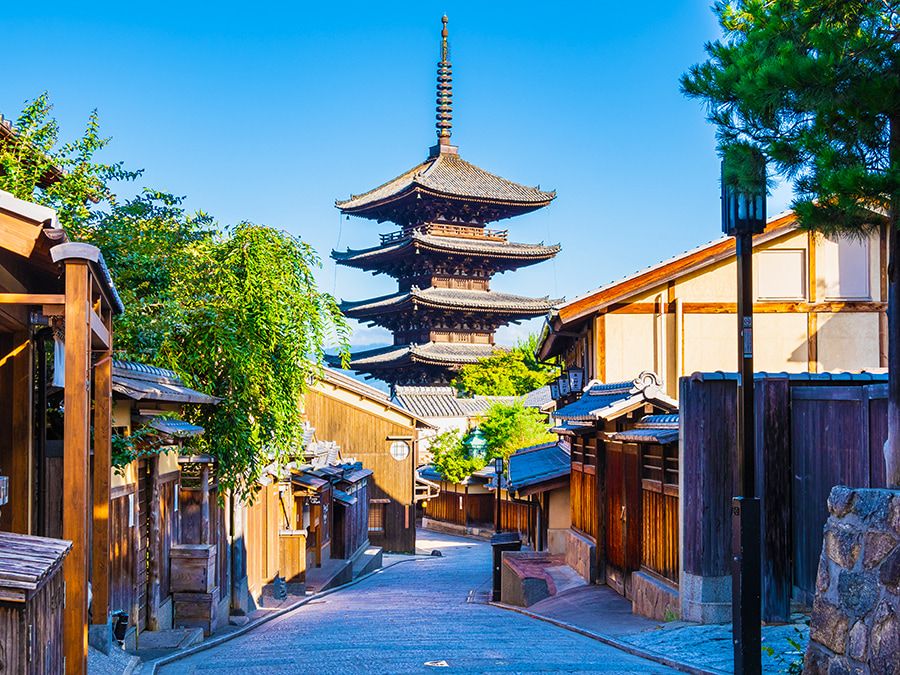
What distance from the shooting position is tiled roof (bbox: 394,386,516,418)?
51.6 m

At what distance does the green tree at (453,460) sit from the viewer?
141ft

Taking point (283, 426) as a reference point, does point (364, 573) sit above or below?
below

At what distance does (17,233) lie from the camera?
635cm

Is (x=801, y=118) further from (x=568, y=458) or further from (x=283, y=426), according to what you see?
(x=568, y=458)

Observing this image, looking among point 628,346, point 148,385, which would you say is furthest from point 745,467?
point 628,346

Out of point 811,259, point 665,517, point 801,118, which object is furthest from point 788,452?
point 811,259

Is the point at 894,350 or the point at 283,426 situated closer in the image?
the point at 894,350

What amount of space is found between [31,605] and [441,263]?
46.4m

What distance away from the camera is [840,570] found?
7.30 meters

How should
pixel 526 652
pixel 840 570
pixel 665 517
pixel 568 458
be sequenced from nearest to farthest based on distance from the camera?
pixel 840 570 → pixel 526 652 → pixel 665 517 → pixel 568 458

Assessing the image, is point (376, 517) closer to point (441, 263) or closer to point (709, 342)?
point (441, 263)

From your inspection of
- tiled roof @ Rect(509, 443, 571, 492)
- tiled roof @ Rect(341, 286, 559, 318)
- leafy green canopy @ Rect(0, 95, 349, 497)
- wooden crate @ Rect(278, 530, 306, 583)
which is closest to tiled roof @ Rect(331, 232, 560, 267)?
tiled roof @ Rect(341, 286, 559, 318)

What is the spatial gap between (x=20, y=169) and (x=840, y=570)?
10.2 metres

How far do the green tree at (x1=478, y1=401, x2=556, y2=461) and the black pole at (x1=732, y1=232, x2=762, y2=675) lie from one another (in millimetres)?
31762
